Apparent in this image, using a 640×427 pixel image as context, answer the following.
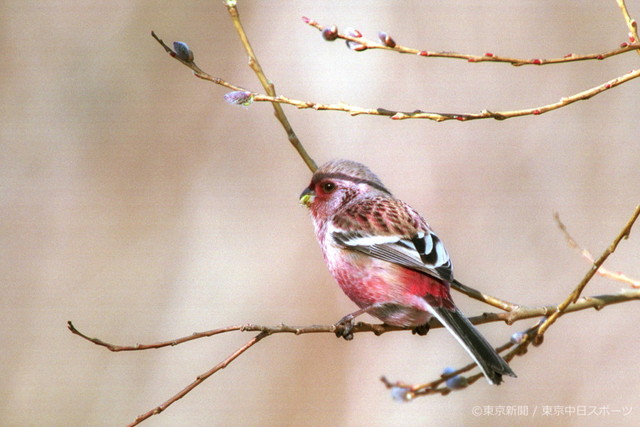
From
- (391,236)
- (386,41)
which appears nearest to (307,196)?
(391,236)

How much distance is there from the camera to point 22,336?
10023mm

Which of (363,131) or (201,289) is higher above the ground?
(363,131)

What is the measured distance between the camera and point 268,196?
404 inches


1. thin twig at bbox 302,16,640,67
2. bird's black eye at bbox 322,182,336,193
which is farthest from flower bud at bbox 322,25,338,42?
bird's black eye at bbox 322,182,336,193

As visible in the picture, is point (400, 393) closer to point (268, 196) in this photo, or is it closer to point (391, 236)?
point (391, 236)

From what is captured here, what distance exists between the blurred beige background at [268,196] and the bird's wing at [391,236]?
12.4 feet

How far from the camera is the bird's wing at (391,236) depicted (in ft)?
14.4

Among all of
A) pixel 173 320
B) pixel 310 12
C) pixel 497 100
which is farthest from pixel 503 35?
pixel 173 320

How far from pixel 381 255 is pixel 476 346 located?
100 centimetres

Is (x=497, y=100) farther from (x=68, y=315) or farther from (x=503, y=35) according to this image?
(x=68, y=315)

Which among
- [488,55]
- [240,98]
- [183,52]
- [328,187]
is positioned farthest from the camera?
[328,187]

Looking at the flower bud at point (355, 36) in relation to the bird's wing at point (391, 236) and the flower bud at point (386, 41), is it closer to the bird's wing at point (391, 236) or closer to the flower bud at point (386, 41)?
the flower bud at point (386, 41)

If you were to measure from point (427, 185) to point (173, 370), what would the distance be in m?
4.13

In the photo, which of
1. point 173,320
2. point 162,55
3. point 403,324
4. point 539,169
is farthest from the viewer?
point 162,55
